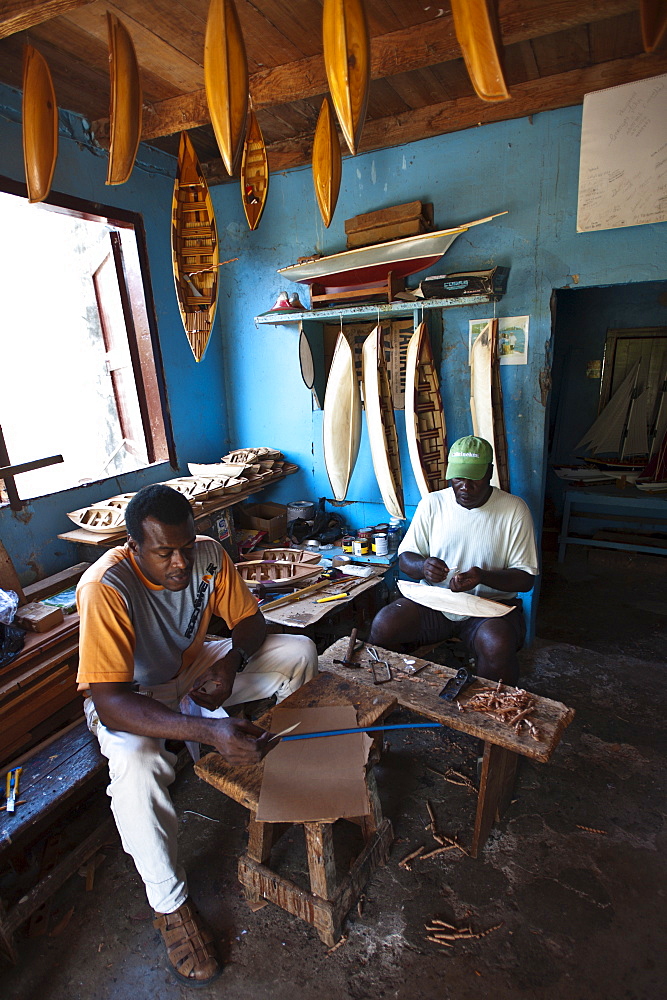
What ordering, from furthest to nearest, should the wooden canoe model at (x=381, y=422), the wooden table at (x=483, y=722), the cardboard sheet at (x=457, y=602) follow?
1. the wooden canoe model at (x=381, y=422)
2. the cardboard sheet at (x=457, y=602)
3. the wooden table at (x=483, y=722)

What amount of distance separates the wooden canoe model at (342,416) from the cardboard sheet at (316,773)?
2564 mm

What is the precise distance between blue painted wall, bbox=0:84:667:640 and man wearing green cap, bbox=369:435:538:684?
0.94 meters

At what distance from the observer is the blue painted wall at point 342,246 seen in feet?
11.1

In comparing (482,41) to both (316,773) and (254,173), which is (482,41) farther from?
(316,773)

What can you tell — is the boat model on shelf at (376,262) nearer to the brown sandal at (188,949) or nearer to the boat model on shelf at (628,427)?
the boat model on shelf at (628,427)

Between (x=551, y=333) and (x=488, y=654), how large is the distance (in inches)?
90.2

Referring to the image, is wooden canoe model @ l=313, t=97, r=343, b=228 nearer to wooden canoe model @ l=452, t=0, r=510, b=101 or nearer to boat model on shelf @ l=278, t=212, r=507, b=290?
boat model on shelf @ l=278, t=212, r=507, b=290

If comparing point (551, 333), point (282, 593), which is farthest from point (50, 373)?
point (551, 333)

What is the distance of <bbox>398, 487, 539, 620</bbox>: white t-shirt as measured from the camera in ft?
10.1

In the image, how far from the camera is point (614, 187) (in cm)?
317

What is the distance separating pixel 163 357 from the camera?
4.40 m

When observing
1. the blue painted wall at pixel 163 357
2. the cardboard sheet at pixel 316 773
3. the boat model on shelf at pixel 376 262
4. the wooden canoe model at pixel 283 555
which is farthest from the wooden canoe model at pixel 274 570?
the boat model on shelf at pixel 376 262

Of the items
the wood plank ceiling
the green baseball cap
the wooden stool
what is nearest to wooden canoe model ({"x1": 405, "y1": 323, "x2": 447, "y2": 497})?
the green baseball cap

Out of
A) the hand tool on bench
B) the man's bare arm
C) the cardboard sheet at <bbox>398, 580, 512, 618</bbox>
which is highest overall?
the man's bare arm
